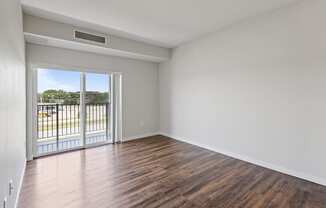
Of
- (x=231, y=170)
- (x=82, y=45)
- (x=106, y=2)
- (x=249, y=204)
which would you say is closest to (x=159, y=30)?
(x=106, y=2)

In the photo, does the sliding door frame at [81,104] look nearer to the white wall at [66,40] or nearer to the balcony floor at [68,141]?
the balcony floor at [68,141]

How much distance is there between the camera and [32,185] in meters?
2.38

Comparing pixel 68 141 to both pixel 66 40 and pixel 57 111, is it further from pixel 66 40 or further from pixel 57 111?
pixel 66 40

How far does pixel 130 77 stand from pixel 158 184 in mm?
3150

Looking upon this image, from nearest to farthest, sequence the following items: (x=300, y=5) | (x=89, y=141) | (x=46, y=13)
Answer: (x=300, y=5), (x=46, y=13), (x=89, y=141)

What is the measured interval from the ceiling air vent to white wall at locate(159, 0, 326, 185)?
2.05 m

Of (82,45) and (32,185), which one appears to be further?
(82,45)

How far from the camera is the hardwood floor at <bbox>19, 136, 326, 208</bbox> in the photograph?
2.05m

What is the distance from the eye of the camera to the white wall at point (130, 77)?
142 inches

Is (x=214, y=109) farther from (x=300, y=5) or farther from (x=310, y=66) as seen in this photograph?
(x=300, y=5)

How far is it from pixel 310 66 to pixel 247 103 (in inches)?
42.2

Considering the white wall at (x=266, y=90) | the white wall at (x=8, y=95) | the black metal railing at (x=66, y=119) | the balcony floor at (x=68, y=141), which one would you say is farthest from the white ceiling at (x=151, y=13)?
the balcony floor at (x=68, y=141)

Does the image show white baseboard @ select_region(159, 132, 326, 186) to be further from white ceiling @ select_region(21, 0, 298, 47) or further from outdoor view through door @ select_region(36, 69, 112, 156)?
outdoor view through door @ select_region(36, 69, 112, 156)

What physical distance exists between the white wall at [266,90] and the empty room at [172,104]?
2 cm
